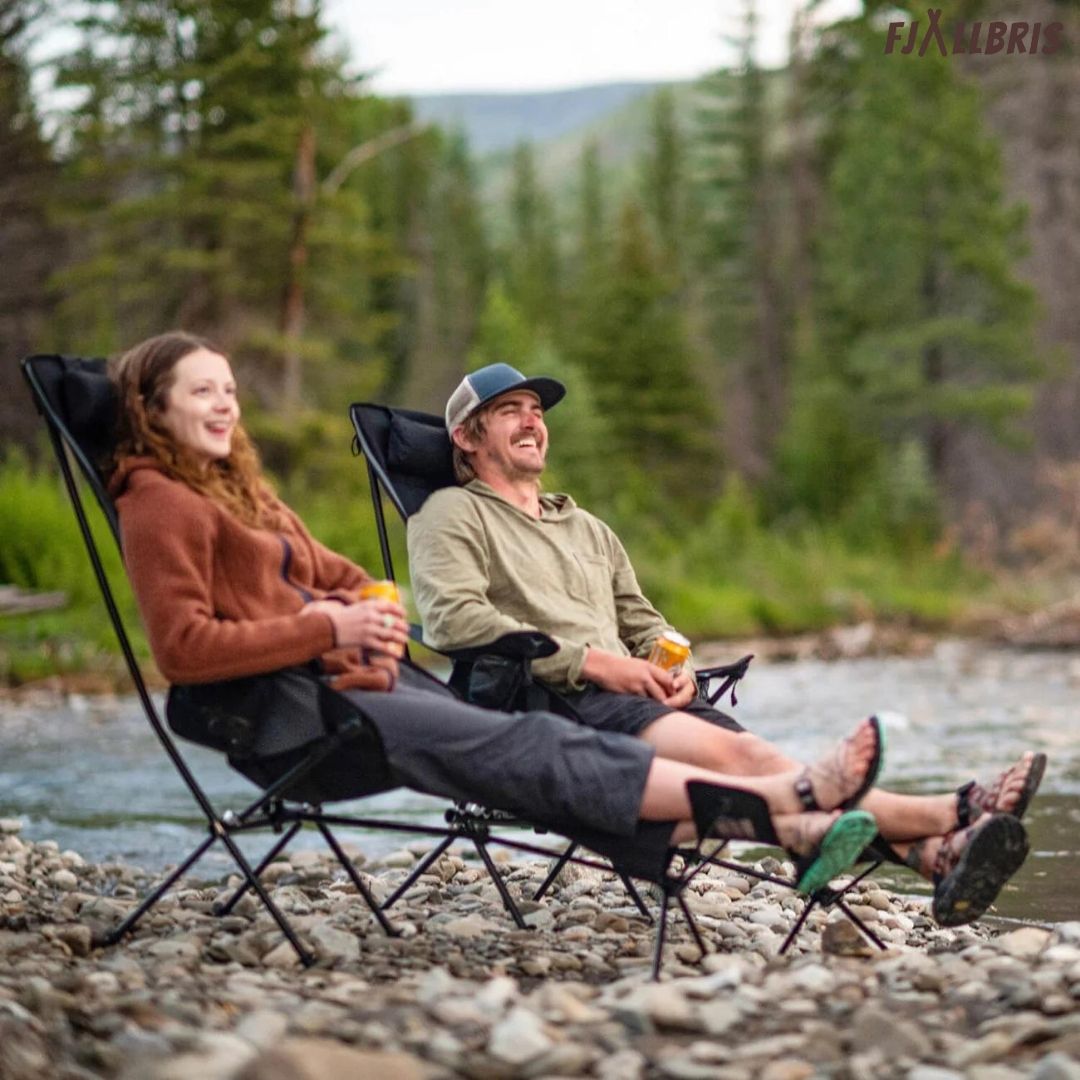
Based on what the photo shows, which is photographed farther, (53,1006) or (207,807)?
Answer: (207,807)

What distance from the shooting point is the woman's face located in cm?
341

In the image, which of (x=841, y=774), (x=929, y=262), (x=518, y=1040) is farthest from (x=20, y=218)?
(x=518, y=1040)

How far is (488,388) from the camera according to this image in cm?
397

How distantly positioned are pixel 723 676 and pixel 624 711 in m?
0.37

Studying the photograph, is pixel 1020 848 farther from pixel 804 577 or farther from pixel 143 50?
pixel 143 50

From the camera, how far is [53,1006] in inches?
107

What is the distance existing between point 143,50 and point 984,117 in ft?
39.2

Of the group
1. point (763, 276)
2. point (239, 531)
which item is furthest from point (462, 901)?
point (763, 276)

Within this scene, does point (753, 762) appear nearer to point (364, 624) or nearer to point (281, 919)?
point (364, 624)

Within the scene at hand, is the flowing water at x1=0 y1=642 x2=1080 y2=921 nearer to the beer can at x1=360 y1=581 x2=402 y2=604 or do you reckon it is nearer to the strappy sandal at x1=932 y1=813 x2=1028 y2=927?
the strappy sandal at x1=932 y1=813 x2=1028 y2=927

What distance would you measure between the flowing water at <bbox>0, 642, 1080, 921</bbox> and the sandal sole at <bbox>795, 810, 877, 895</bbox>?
20 centimetres

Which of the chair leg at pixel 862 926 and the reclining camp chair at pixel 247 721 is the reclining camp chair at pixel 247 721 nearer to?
the reclining camp chair at pixel 247 721

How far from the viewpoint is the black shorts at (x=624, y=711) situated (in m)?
3.67

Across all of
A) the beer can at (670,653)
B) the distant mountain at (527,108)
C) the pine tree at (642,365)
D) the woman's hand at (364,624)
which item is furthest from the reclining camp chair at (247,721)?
the distant mountain at (527,108)
